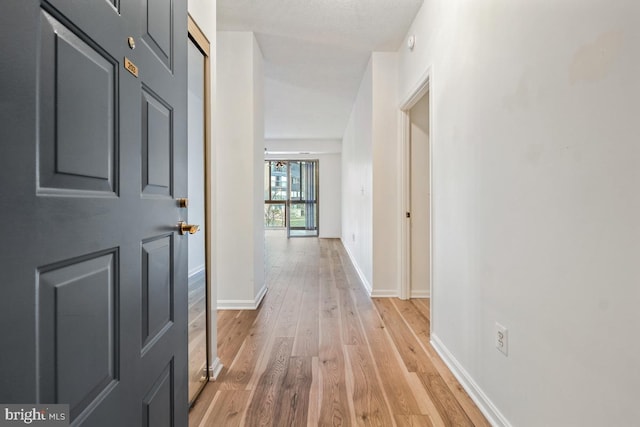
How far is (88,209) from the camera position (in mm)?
580

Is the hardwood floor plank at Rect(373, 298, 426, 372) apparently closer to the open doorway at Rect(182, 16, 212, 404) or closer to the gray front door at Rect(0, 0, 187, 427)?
the open doorway at Rect(182, 16, 212, 404)

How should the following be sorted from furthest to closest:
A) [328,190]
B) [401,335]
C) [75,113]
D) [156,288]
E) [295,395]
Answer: [328,190] → [401,335] → [295,395] → [156,288] → [75,113]

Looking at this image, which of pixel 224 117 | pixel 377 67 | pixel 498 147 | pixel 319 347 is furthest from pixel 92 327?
pixel 377 67

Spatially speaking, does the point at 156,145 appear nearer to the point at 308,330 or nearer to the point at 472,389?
the point at 472,389

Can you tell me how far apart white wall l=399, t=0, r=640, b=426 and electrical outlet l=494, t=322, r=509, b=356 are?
0.03m

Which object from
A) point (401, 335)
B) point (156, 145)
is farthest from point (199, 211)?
point (401, 335)

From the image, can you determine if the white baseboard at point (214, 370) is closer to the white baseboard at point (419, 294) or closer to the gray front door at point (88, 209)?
the gray front door at point (88, 209)

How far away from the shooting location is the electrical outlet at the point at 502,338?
138 centimetres

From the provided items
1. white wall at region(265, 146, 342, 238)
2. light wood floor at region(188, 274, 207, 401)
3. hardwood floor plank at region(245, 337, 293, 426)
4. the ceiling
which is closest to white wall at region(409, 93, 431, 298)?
the ceiling

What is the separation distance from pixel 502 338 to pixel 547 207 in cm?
64

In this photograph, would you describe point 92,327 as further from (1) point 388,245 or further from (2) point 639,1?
(1) point 388,245

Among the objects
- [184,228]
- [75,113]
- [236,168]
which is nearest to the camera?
[75,113]

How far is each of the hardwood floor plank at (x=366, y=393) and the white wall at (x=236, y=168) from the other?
51.4 inches

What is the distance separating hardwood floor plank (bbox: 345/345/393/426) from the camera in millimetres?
1477
